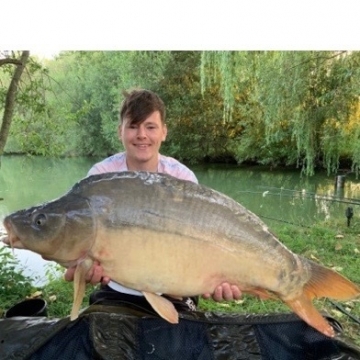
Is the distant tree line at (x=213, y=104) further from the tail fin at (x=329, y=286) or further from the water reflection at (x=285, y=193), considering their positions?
the tail fin at (x=329, y=286)

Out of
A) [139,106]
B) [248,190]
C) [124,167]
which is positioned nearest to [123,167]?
[124,167]

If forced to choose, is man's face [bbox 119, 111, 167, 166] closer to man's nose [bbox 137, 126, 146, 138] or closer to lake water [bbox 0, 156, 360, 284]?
man's nose [bbox 137, 126, 146, 138]

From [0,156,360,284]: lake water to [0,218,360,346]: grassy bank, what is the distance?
48 centimetres

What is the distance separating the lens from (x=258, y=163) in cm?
1282

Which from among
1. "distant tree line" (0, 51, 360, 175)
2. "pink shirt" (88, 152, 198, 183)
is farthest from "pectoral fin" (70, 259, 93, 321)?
"distant tree line" (0, 51, 360, 175)

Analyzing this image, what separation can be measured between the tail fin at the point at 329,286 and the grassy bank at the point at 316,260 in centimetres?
46

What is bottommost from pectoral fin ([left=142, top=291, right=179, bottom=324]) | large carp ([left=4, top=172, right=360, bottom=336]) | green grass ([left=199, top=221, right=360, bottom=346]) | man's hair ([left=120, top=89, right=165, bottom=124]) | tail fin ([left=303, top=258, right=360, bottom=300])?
green grass ([left=199, top=221, right=360, bottom=346])

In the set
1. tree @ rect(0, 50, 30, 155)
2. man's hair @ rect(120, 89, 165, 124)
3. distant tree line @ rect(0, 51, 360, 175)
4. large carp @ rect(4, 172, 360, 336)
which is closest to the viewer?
large carp @ rect(4, 172, 360, 336)

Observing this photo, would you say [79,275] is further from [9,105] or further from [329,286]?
[9,105]

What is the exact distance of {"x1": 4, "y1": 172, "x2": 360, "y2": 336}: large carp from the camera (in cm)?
110

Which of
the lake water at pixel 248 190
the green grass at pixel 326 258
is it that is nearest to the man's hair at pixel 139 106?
the green grass at pixel 326 258

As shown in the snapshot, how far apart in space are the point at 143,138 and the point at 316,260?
2.08 m
